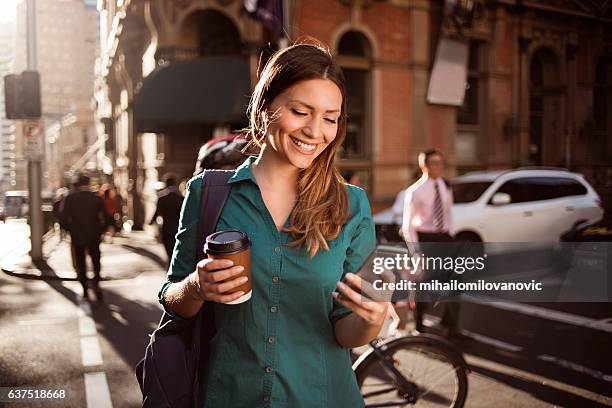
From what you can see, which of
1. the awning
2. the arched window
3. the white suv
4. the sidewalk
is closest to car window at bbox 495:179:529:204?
the white suv

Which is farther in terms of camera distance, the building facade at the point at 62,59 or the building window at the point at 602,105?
the building window at the point at 602,105

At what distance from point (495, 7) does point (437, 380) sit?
2371mm

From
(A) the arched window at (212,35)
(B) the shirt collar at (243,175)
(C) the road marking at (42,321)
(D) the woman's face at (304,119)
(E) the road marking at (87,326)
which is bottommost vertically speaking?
(E) the road marking at (87,326)

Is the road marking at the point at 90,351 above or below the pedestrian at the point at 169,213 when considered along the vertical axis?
below

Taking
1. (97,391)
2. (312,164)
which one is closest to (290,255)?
(312,164)

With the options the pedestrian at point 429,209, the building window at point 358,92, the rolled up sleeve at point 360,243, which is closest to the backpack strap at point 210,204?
the rolled up sleeve at point 360,243

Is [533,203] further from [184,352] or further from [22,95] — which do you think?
[184,352]

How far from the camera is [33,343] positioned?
4.90 metres

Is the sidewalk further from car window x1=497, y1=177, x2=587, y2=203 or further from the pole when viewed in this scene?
car window x1=497, y1=177, x2=587, y2=203

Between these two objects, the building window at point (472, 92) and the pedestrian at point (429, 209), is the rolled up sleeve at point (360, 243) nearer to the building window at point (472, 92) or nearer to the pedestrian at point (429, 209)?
the building window at point (472, 92)

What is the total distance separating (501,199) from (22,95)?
3566 millimetres

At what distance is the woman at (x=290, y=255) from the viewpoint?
1.42 metres

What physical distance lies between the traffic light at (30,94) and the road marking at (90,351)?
80.2 inches

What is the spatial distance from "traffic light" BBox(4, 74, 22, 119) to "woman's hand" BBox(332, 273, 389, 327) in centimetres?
254
